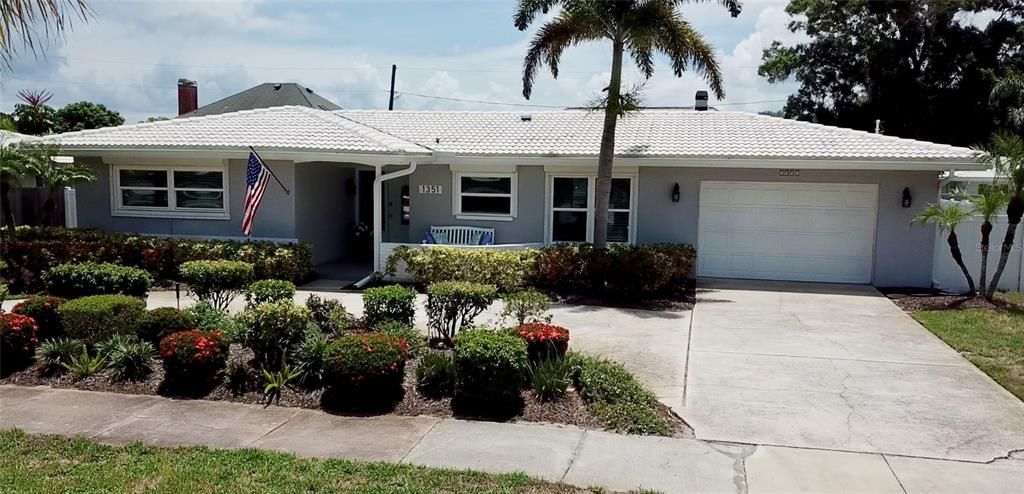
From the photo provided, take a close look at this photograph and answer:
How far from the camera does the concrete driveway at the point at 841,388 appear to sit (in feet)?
18.8

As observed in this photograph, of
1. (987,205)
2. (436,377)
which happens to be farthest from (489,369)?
(987,205)

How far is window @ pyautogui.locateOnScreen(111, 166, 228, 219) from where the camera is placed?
14742 mm

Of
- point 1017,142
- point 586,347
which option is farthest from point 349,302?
point 1017,142

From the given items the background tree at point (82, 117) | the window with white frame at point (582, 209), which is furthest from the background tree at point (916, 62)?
the background tree at point (82, 117)

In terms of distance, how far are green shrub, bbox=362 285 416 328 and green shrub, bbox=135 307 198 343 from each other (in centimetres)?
189

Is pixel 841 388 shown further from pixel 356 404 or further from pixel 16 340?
pixel 16 340

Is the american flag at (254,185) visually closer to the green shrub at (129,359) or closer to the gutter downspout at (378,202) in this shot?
the gutter downspout at (378,202)

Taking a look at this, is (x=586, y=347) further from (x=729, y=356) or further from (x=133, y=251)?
(x=133, y=251)

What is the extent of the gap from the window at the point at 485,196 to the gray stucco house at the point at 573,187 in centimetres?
2

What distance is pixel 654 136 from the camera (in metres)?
15.3

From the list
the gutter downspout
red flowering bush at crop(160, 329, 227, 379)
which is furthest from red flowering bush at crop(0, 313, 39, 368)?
the gutter downspout

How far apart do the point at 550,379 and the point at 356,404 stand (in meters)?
1.71

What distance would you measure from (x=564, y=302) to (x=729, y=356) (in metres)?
3.97

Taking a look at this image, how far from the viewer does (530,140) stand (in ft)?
50.1
